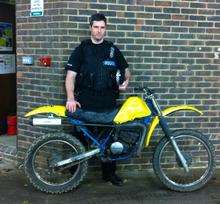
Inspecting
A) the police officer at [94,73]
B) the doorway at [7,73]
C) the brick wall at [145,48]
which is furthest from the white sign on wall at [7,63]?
the police officer at [94,73]

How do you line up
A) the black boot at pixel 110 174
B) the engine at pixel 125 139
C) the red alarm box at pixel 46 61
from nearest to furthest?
the engine at pixel 125 139, the black boot at pixel 110 174, the red alarm box at pixel 46 61

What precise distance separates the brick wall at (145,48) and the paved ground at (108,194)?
1.93ft

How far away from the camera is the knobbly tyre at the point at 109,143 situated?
580cm

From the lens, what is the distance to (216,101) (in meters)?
6.86

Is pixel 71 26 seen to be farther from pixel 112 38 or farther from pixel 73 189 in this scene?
pixel 73 189

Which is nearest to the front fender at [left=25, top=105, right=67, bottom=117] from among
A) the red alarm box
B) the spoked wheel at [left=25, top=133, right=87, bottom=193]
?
the spoked wheel at [left=25, top=133, right=87, bottom=193]

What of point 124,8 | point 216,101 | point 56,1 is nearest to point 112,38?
point 124,8

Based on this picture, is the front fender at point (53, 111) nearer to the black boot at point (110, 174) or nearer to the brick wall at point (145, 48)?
the brick wall at point (145, 48)

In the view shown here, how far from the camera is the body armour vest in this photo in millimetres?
5930

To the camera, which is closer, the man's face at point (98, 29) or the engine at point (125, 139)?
the man's face at point (98, 29)

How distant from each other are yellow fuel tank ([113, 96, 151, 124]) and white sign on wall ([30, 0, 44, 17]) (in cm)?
161

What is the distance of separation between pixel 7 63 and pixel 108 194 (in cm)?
309

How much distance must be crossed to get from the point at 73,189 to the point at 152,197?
88 centimetres

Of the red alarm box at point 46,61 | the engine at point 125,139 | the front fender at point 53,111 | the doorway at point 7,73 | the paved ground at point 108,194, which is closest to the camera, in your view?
the paved ground at point 108,194
